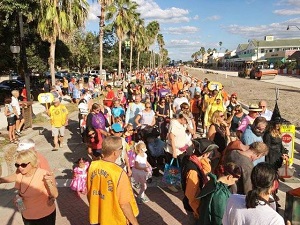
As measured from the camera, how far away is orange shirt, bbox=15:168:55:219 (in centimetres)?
331

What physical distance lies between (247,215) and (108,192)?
1.33 m

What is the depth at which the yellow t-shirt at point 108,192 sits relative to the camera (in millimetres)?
2926

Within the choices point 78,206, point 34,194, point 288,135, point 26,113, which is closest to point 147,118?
point 78,206

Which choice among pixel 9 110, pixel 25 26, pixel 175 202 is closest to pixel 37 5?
pixel 25 26

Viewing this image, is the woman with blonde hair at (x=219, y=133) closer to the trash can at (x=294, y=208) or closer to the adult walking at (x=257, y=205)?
the trash can at (x=294, y=208)

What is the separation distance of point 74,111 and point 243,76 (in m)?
41.3

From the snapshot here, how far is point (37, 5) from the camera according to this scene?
15289mm

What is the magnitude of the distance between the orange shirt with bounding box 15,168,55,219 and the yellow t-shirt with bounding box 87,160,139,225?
1.99ft

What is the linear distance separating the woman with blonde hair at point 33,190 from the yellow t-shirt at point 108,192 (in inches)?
20.3

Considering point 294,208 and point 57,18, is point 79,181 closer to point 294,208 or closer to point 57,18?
point 294,208

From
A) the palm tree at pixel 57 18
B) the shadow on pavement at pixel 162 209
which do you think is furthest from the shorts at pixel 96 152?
the palm tree at pixel 57 18

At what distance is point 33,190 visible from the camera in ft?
10.9

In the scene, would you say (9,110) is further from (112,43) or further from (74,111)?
(112,43)

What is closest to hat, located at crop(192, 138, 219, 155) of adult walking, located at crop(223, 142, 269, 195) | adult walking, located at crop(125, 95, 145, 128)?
A: adult walking, located at crop(223, 142, 269, 195)
